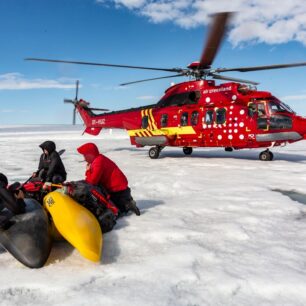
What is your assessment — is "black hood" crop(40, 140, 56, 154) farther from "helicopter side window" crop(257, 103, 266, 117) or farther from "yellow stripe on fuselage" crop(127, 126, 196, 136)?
"helicopter side window" crop(257, 103, 266, 117)

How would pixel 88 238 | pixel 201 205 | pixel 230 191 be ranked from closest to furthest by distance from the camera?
1. pixel 88 238
2. pixel 201 205
3. pixel 230 191

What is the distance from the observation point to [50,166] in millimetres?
5777

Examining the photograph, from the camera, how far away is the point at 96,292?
2797 millimetres

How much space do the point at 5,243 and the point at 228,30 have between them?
21.0 feet

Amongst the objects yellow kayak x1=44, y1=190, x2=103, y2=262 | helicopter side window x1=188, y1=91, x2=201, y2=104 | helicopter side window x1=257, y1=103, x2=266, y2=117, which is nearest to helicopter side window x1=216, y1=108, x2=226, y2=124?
helicopter side window x1=188, y1=91, x2=201, y2=104

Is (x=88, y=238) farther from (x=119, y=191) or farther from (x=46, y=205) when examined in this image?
(x=119, y=191)

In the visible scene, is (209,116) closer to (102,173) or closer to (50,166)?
(50,166)

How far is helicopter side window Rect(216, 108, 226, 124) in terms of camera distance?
38.8ft

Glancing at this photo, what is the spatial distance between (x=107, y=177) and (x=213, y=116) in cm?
784

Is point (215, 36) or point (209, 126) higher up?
point (215, 36)

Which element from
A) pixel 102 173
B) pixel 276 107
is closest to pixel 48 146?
pixel 102 173

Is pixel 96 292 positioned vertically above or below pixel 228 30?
below

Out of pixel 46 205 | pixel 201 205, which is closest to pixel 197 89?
pixel 201 205

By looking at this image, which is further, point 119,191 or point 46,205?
point 119,191
